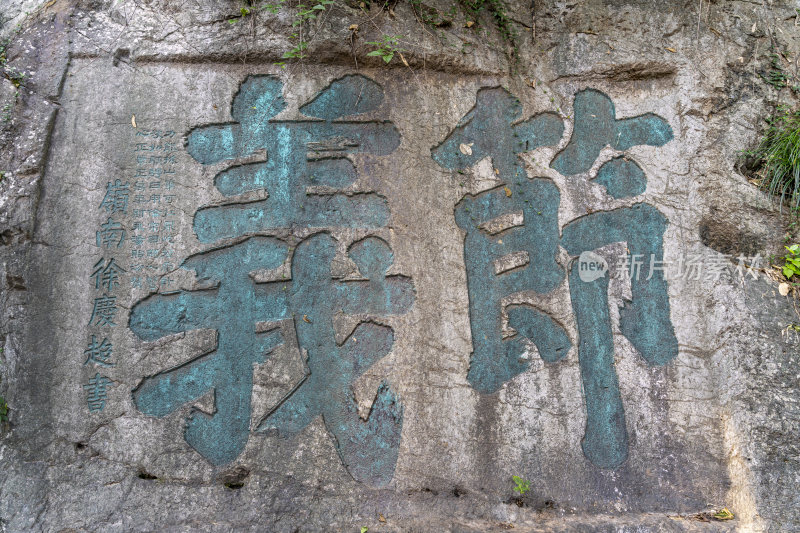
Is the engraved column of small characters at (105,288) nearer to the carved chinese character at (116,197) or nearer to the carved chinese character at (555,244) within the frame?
the carved chinese character at (116,197)

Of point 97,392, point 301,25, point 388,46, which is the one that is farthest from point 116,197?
point 388,46

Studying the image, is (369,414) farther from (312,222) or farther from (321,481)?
(312,222)

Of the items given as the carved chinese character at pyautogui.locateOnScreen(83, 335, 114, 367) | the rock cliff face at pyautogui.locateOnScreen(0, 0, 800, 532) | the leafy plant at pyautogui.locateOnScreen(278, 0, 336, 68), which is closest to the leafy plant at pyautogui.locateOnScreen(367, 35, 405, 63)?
the rock cliff face at pyautogui.locateOnScreen(0, 0, 800, 532)

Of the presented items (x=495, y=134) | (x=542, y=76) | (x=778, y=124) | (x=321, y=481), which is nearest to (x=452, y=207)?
(x=495, y=134)

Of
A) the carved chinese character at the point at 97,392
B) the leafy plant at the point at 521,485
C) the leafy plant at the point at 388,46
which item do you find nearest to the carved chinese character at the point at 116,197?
the carved chinese character at the point at 97,392

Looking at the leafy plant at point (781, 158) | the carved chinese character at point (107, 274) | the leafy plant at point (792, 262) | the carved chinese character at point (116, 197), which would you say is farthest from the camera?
the leafy plant at point (781, 158)

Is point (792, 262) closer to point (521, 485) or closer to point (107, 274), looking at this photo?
point (521, 485)

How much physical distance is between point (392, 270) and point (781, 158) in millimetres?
2277

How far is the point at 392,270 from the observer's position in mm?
3416

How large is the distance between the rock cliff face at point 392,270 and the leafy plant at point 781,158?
0.10 meters

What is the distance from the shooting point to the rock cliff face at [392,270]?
3.10m

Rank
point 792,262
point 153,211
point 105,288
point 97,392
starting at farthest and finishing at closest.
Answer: point 792,262, point 153,211, point 105,288, point 97,392

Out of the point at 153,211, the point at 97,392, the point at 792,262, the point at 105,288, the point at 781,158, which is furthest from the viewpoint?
the point at 781,158

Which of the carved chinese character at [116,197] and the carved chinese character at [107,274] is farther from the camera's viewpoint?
the carved chinese character at [116,197]
